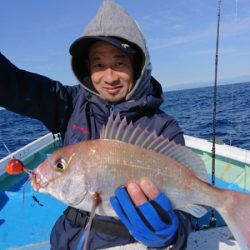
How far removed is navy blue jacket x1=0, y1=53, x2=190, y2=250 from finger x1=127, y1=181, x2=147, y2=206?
1.63ft

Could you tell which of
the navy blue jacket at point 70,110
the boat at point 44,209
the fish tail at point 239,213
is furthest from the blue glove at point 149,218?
the boat at point 44,209

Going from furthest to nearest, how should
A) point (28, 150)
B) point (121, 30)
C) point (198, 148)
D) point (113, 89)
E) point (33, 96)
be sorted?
point (28, 150) → point (198, 148) → point (113, 89) → point (121, 30) → point (33, 96)

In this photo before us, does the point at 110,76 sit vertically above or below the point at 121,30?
below

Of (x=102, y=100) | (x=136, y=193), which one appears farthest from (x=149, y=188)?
(x=102, y=100)

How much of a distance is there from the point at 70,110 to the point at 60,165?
2.65 feet

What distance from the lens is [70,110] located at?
271 centimetres

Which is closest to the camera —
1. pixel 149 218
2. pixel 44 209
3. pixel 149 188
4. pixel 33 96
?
pixel 149 188

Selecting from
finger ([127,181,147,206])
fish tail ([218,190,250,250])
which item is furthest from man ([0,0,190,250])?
fish tail ([218,190,250,250])

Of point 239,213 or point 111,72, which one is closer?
point 239,213

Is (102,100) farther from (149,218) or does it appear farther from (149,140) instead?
(149,218)

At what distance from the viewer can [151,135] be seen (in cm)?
203

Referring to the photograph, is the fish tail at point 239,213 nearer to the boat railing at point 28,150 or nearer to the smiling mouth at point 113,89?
the smiling mouth at point 113,89

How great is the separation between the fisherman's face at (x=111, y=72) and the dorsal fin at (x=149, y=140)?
0.66 meters

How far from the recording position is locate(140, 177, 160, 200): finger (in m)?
1.93
